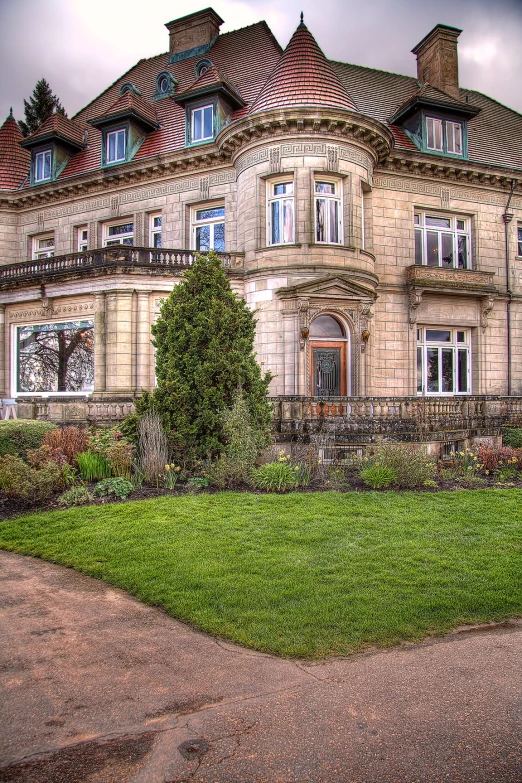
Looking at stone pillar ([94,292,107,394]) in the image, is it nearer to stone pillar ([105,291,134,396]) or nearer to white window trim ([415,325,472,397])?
stone pillar ([105,291,134,396])

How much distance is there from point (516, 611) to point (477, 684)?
146 cm

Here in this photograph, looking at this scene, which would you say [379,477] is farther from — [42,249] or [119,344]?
[42,249]

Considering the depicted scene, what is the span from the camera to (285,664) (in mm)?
4016

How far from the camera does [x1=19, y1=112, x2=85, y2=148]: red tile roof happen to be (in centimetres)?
2427

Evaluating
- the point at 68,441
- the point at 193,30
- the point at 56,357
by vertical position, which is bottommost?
the point at 68,441

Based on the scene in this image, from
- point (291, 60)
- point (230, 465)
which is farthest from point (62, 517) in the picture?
point (291, 60)

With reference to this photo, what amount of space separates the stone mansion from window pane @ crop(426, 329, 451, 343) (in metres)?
Result: 0.12

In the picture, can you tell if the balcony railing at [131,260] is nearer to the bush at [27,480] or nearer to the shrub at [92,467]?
the shrub at [92,467]

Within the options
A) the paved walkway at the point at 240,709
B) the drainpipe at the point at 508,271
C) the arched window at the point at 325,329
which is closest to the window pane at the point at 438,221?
the drainpipe at the point at 508,271

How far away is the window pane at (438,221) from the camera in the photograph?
71.8 feet

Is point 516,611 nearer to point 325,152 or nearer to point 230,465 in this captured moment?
point 230,465

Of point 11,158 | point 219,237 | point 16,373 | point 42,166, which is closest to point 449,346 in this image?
point 219,237

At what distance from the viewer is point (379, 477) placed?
33.4 ft

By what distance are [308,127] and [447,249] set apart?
7899mm
